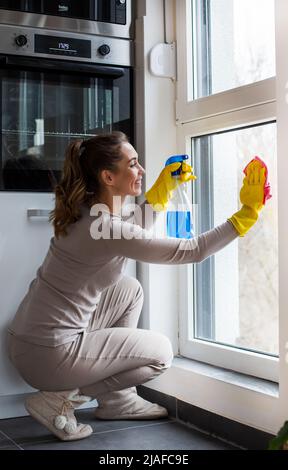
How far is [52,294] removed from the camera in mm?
2270

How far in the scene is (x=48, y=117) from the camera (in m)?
2.65

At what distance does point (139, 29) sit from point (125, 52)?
10cm

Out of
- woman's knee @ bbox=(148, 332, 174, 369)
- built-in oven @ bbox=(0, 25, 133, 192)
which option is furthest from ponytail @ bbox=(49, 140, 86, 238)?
woman's knee @ bbox=(148, 332, 174, 369)

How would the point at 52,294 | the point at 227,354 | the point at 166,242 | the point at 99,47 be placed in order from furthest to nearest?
1. the point at 99,47
2. the point at 227,354
3. the point at 52,294
4. the point at 166,242

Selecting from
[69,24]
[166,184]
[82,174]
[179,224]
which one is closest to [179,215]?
[179,224]

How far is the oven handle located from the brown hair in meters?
0.51

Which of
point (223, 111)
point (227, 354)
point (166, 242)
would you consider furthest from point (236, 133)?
point (227, 354)

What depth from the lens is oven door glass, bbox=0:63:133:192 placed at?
8.46 feet

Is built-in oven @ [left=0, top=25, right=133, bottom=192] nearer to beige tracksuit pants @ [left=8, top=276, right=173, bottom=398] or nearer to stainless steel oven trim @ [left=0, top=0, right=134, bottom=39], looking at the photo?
stainless steel oven trim @ [left=0, top=0, right=134, bottom=39]

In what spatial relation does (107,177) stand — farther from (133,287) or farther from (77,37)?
(77,37)

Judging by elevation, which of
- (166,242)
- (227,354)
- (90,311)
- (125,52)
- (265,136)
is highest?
(125,52)

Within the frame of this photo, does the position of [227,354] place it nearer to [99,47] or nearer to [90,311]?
[90,311]

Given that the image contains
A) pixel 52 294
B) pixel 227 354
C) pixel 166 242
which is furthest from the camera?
pixel 227 354

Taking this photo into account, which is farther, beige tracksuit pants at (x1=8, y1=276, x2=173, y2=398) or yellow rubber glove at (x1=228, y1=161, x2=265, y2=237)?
beige tracksuit pants at (x1=8, y1=276, x2=173, y2=398)
